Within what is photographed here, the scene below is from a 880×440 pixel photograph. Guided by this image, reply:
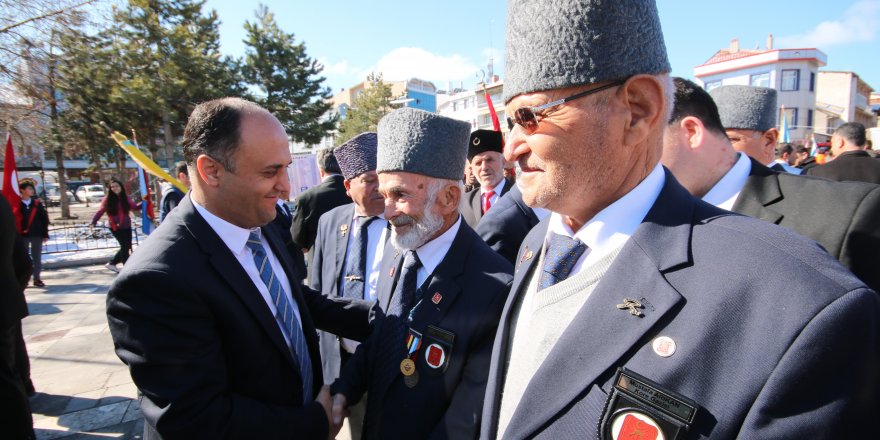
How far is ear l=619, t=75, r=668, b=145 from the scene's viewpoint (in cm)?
104

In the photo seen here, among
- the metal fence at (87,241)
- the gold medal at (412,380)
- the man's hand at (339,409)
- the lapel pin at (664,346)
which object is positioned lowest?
the metal fence at (87,241)

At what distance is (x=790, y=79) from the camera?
121 ft

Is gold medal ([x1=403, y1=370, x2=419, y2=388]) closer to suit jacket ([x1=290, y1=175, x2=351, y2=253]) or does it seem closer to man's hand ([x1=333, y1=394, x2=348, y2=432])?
man's hand ([x1=333, y1=394, x2=348, y2=432])

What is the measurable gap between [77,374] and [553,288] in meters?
5.83

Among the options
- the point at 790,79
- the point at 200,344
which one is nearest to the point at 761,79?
the point at 790,79

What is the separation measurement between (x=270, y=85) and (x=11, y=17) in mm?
14986

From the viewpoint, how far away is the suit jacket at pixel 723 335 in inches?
28.6

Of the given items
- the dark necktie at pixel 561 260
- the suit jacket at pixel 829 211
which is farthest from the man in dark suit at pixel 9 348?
the suit jacket at pixel 829 211

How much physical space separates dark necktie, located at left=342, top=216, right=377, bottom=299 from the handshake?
1030 millimetres

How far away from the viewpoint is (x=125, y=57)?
18.7m

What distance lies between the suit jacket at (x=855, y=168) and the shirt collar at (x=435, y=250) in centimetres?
556

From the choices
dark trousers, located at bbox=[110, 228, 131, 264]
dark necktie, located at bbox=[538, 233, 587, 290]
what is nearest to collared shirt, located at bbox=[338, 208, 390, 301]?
dark necktie, located at bbox=[538, 233, 587, 290]

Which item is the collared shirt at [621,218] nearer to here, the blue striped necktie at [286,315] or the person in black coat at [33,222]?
the blue striped necktie at [286,315]

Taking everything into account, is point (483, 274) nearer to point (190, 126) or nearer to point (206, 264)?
point (206, 264)
